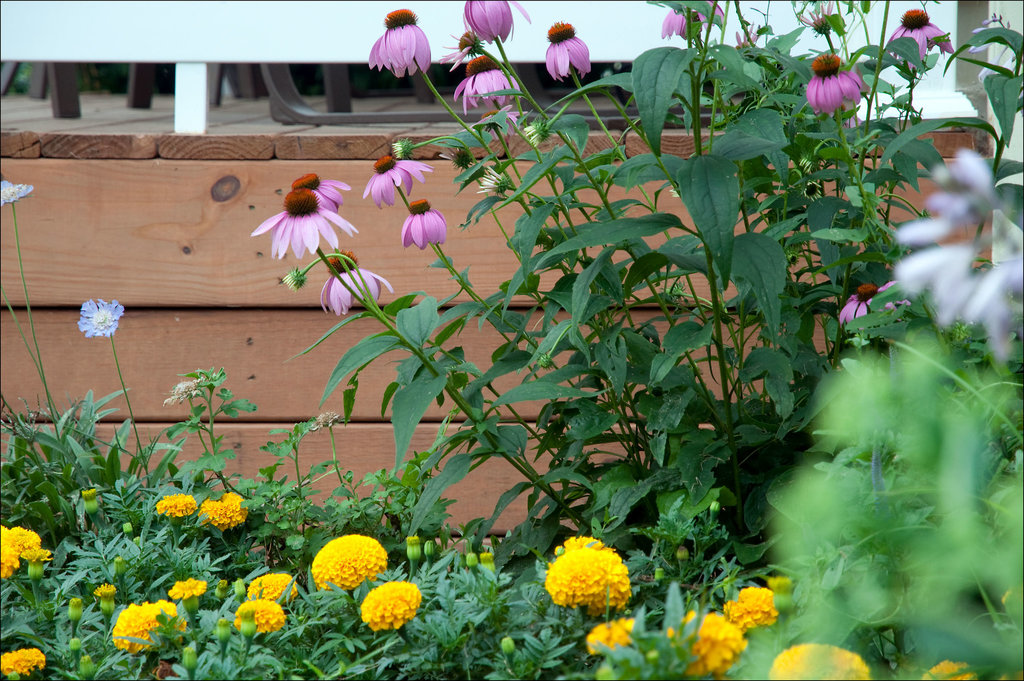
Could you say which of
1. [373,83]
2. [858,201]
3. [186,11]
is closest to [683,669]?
[858,201]

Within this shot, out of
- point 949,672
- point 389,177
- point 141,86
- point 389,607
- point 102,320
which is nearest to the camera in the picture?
point 949,672

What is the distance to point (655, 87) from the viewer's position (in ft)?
2.46

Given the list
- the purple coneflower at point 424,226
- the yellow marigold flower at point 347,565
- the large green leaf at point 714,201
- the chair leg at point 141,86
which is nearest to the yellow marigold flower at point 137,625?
the yellow marigold flower at point 347,565

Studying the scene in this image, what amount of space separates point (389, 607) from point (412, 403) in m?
0.23

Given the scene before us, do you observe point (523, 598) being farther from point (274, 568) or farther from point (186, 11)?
point (186, 11)

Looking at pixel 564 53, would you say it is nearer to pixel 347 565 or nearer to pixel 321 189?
pixel 321 189

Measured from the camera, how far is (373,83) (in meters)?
4.14

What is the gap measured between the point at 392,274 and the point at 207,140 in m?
0.45

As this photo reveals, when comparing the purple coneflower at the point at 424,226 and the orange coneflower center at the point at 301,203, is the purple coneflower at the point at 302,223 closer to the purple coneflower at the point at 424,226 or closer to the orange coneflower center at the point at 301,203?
the orange coneflower center at the point at 301,203

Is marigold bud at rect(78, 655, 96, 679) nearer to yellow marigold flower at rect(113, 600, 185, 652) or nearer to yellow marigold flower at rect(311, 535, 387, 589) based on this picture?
yellow marigold flower at rect(113, 600, 185, 652)

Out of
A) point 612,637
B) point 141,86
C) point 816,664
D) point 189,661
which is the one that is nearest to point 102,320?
point 189,661

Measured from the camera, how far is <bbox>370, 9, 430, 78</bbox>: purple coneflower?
3.35 ft

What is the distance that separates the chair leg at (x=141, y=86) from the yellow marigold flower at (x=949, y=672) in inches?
101

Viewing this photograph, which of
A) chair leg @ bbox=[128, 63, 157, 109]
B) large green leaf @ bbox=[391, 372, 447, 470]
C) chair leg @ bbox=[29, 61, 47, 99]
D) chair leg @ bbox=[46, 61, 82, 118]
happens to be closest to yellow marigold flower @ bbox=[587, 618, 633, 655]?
large green leaf @ bbox=[391, 372, 447, 470]
